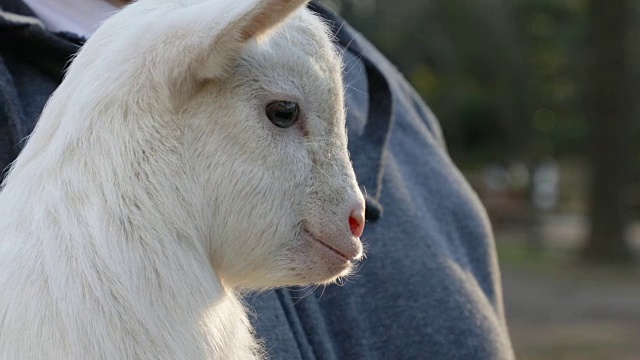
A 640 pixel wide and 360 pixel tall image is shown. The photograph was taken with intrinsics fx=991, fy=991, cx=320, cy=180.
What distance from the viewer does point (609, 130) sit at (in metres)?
11.2

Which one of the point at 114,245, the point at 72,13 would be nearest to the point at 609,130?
the point at 72,13

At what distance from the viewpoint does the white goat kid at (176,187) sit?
1.18m

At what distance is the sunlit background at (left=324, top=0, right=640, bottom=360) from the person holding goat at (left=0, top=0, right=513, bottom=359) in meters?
1.12

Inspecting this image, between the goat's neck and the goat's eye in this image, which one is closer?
the goat's neck

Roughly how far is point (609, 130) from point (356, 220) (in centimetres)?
1037

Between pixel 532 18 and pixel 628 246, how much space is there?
712 centimetres

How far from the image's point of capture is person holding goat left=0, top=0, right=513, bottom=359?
64.7 inches

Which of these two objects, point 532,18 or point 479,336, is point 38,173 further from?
point 532,18

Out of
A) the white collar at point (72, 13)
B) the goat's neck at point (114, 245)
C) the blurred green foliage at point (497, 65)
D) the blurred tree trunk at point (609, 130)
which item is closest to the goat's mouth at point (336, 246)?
the goat's neck at point (114, 245)

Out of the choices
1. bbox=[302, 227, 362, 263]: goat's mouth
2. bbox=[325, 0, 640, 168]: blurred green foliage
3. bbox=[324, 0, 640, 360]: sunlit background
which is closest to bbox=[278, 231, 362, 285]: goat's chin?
bbox=[302, 227, 362, 263]: goat's mouth

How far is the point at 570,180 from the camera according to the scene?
28.1 m

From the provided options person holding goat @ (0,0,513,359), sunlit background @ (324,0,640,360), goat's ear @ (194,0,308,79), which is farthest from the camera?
sunlit background @ (324,0,640,360)

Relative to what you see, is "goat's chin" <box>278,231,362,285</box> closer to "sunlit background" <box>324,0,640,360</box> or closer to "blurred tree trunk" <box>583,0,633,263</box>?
"sunlit background" <box>324,0,640,360</box>

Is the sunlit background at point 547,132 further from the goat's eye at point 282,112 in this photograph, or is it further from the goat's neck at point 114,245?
the goat's neck at point 114,245
